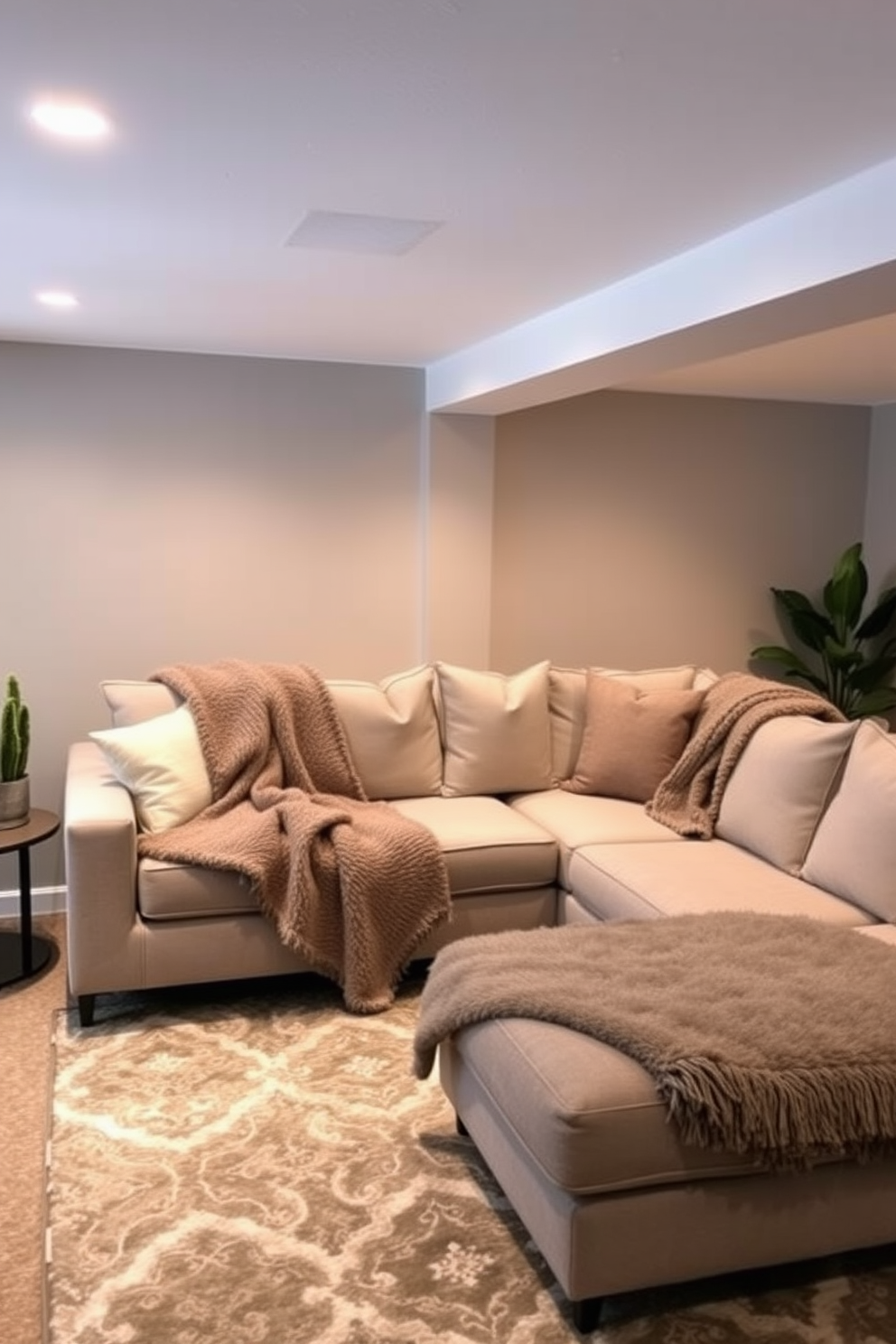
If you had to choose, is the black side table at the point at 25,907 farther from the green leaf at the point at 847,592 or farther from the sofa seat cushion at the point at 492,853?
the green leaf at the point at 847,592

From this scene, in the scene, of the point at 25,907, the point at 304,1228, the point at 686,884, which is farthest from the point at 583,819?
the point at 25,907

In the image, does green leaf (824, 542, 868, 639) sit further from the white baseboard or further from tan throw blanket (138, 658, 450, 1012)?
the white baseboard

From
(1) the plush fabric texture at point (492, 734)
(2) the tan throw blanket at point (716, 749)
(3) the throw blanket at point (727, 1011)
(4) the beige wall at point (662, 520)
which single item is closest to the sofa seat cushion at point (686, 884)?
(2) the tan throw blanket at point (716, 749)

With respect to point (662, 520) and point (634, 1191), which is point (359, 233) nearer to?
point (634, 1191)

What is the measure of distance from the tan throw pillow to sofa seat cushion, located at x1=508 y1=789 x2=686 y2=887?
0.06 m

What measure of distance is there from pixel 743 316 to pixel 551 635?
262cm

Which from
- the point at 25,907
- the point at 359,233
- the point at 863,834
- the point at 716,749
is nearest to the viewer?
the point at 359,233

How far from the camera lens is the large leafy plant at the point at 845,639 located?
5.09 metres

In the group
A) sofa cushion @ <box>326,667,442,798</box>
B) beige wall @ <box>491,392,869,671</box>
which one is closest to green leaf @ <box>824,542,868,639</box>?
beige wall @ <box>491,392,869,671</box>

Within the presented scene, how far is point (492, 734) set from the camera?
4066 millimetres

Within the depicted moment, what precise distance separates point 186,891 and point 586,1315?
5.42 ft

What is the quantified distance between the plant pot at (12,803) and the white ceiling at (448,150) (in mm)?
1524

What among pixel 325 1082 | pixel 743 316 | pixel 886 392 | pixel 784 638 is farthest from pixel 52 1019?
pixel 886 392

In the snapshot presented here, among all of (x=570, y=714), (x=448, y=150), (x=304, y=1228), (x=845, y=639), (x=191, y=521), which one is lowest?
(x=304, y=1228)
